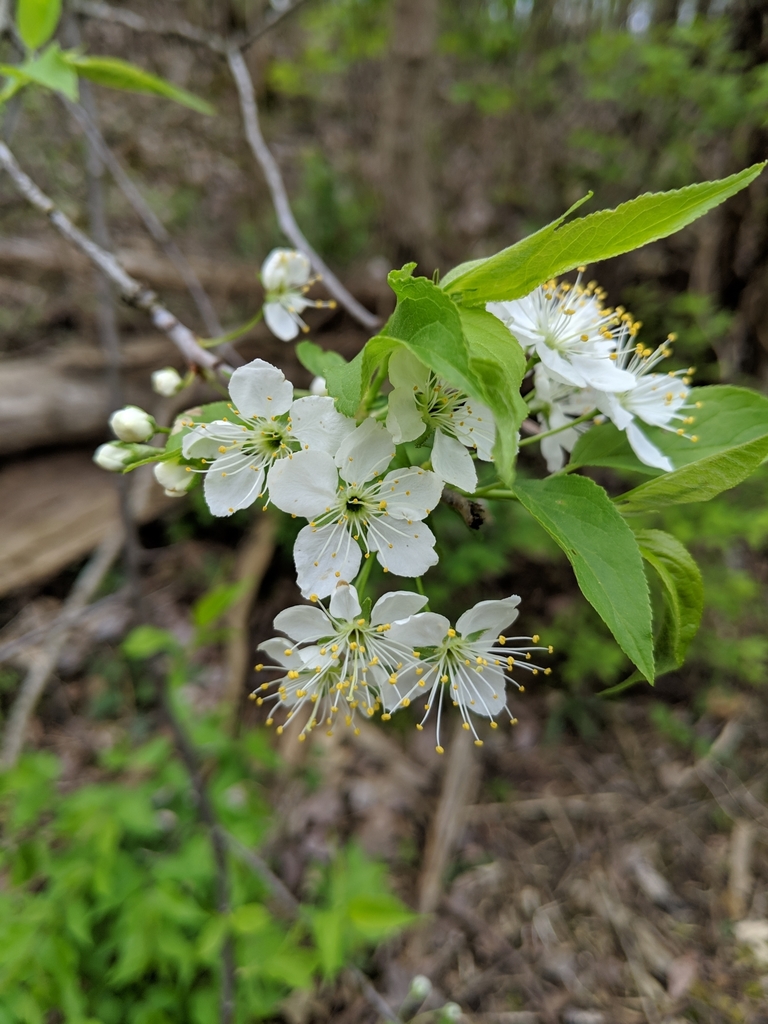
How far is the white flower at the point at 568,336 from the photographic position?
37.2 inches

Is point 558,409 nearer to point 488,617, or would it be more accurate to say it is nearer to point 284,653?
point 488,617

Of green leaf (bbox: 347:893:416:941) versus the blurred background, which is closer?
green leaf (bbox: 347:893:416:941)

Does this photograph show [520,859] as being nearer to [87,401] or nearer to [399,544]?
[399,544]

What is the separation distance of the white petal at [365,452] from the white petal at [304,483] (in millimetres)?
22

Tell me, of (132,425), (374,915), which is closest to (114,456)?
(132,425)

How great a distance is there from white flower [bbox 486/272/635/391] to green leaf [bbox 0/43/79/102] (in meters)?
0.99

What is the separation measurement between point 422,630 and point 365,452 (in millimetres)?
280

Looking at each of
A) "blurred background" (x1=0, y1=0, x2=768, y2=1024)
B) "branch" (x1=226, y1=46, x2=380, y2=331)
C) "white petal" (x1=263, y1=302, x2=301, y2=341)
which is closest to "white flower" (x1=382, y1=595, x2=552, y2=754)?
"blurred background" (x1=0, y1=0, x2=768, y2=1024)

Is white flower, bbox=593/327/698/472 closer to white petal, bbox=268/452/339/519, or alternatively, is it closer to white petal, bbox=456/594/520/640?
white petal, bbox=456/594/520/640

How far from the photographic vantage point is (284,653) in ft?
3.42

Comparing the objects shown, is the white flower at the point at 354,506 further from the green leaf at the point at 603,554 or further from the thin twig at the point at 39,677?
the thin twig at the point at 39,677

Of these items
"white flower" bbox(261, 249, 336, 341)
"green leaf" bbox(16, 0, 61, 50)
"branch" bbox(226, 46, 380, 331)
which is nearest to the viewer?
"green leaf" bbox(16, 0, 61, 50)

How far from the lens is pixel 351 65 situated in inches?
204

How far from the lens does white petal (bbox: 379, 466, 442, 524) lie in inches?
34.7
